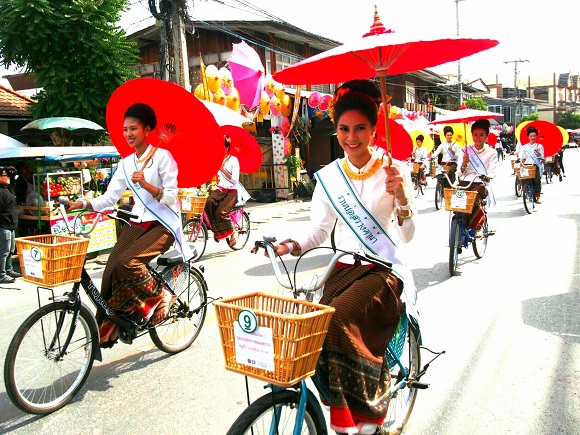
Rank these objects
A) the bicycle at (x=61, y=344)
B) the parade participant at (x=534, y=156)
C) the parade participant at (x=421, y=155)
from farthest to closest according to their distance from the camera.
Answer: the parade participant at (x=421, y=155)
the parade participant at (x=534, y=156)
the bicycle at (x=61, y=344)

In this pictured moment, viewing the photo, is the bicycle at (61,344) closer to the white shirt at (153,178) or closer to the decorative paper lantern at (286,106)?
the white shirt at (153,178)

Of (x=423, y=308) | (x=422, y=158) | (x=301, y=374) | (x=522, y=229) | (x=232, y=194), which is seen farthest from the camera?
(x=422, y=158)

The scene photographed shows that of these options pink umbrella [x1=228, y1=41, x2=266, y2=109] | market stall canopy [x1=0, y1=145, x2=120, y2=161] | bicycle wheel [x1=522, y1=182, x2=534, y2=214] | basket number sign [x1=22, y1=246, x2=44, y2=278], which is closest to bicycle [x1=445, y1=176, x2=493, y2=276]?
basket number sign [x1=22, y1=246, x2=44, y2=278]

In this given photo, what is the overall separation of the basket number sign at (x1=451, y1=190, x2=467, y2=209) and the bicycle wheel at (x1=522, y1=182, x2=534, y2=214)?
19.2ft

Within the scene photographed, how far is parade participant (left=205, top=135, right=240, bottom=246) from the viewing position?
8891 millimetres

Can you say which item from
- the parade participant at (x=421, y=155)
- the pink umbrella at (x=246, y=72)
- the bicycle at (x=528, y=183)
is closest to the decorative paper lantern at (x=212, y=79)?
the pink umbrella at (x=246, y=72)

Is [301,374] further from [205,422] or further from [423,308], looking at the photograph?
[423,308]

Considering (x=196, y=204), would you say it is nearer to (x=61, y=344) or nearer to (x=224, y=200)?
(x=224, y=200)

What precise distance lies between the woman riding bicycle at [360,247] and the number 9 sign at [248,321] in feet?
1.80

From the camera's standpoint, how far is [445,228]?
10.7 meters

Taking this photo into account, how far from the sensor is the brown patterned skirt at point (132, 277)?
156 inches

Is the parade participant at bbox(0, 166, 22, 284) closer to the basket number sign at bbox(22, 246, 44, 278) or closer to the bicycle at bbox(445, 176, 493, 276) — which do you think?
the basket number sign at bbox(22, 246, 44, 278)

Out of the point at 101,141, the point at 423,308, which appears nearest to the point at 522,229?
the point at 423,308

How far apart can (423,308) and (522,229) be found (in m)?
5.43
